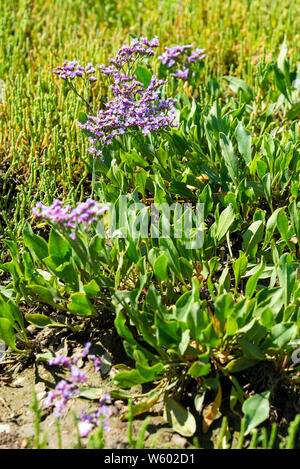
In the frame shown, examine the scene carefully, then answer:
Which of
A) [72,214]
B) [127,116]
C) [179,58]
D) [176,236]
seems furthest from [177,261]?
[179,58]

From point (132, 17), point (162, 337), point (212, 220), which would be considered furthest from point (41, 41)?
point (162, 337)

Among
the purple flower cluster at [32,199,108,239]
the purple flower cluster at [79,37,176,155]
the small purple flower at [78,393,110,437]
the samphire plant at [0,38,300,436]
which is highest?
the purple flower cluster at [79,37,176,155]

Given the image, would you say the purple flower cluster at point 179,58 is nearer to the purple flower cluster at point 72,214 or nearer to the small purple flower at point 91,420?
the purple flower cluster at point 72,214

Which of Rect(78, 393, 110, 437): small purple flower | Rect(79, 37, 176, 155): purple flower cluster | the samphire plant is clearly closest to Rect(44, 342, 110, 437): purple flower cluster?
Rect(78, 393, 110, 437): small purple flower

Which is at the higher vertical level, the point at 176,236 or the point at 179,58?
the point at 179,58

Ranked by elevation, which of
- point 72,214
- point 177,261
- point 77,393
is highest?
point 72,214

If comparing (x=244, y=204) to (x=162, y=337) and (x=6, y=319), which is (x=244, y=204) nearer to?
(x=162, y=337)

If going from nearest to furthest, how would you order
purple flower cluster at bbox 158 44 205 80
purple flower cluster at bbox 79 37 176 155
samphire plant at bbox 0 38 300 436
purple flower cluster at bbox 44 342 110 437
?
1. purple flower cluster at bbox 44 342 110 437
2. samphire plant at bbox 0 38 300 436
3. purple flower cluster at bbox 79 37 176 155
4. purple flower cluster at bbox 158 44 205 80

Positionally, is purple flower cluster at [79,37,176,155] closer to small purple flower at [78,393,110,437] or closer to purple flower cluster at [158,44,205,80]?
purple flower cluster at [158,44,205,80]

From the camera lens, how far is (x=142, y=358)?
7.91ft

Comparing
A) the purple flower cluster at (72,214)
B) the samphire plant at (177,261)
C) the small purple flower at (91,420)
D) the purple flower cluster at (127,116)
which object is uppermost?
the purple flower cluster at (127,116)

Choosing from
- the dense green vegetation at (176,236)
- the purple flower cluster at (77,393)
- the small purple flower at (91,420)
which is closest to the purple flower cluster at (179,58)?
the dense green vegetation at (176,236)

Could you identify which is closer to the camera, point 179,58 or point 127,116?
point 127,116

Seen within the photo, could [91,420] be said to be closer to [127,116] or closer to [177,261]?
[177,261]
